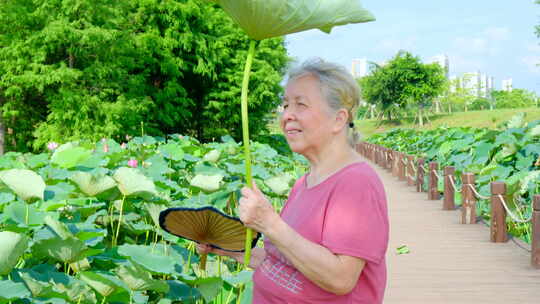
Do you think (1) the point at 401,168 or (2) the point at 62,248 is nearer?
(2) the point at 62,248

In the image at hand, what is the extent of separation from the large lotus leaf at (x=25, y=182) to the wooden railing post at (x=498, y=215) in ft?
18.6

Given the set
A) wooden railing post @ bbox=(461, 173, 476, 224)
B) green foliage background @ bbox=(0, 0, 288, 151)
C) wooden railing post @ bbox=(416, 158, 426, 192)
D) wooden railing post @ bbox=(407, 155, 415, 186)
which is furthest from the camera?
green foliage background @ bbox=(0, 0, 288, 151)

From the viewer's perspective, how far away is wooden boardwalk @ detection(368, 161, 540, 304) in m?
4.87

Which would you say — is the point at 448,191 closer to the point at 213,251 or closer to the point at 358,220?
the point at 213,251

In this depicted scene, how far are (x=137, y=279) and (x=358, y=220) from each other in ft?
2.20

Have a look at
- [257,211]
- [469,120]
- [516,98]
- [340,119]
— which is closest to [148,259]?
[257,211]

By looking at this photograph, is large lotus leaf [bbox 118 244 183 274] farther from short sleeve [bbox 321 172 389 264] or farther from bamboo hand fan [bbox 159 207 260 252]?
short sleeve [bbox 321 172 389 264]

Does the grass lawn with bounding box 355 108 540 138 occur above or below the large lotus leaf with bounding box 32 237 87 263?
below

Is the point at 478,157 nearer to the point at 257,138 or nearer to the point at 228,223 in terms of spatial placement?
the point at 228,223

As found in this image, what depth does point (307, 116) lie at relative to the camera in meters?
1.76

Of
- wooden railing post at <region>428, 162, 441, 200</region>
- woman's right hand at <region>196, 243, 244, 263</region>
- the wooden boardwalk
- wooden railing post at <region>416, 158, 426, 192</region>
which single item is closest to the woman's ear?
woman's right hand at <region>196, 243, 244, 263</region>

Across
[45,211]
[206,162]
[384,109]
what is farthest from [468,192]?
[384,109]

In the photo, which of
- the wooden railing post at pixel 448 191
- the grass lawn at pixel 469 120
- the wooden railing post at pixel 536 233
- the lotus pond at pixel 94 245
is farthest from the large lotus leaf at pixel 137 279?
the grass lawn at pixel 469 120

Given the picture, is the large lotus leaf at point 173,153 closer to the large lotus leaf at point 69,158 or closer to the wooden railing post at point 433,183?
the large lotus leaf at point 69,158
